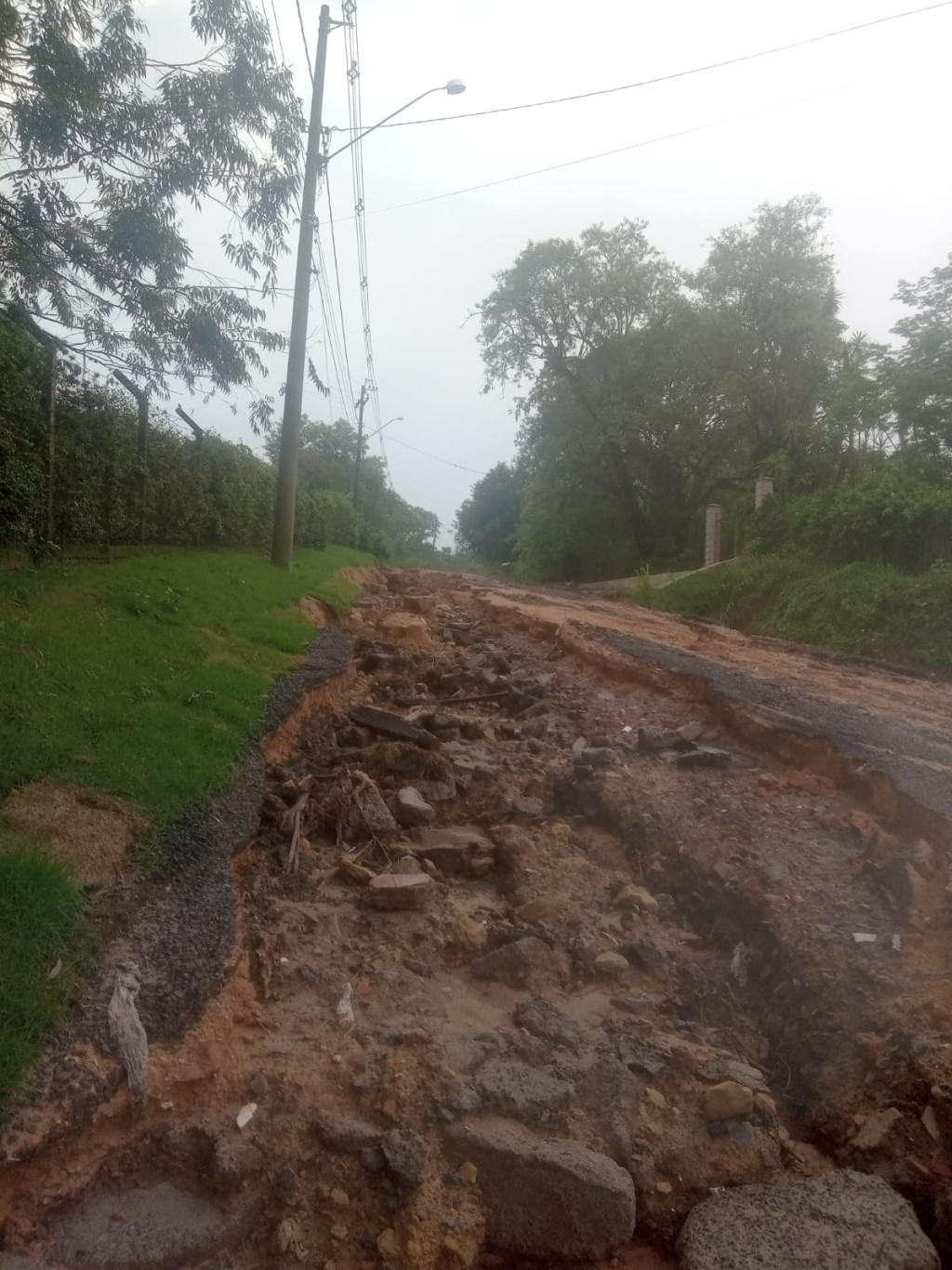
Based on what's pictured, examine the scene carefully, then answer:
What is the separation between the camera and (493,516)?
2462 inches

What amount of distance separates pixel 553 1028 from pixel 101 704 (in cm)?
350

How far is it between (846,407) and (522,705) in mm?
13602

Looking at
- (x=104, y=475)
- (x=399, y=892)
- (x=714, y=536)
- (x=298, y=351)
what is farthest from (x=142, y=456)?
(x=714, y=536)

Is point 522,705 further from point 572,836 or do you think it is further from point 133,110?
point 133,110

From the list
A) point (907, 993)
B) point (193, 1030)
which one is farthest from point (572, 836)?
point (193, 1030)

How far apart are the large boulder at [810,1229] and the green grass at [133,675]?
3.12 metres

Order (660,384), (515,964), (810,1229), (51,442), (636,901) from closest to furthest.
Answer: (810,1229) < (515,964) < (636,901) < (51,442) < (660,384)

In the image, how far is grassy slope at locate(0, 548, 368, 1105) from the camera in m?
3.35

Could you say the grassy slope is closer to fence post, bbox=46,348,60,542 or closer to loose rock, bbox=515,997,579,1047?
fence post, bbox=46,348,60,542

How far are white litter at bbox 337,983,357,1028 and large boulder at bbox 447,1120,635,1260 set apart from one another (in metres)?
0.76

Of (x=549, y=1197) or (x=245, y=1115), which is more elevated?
(x=245, y=1115)

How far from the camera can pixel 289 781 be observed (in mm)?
6250

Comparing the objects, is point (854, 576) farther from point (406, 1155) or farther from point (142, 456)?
point (406, 1155)

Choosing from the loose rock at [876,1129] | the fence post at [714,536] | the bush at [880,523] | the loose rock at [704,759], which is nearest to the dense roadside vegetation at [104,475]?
the loose rock at [704,759]
